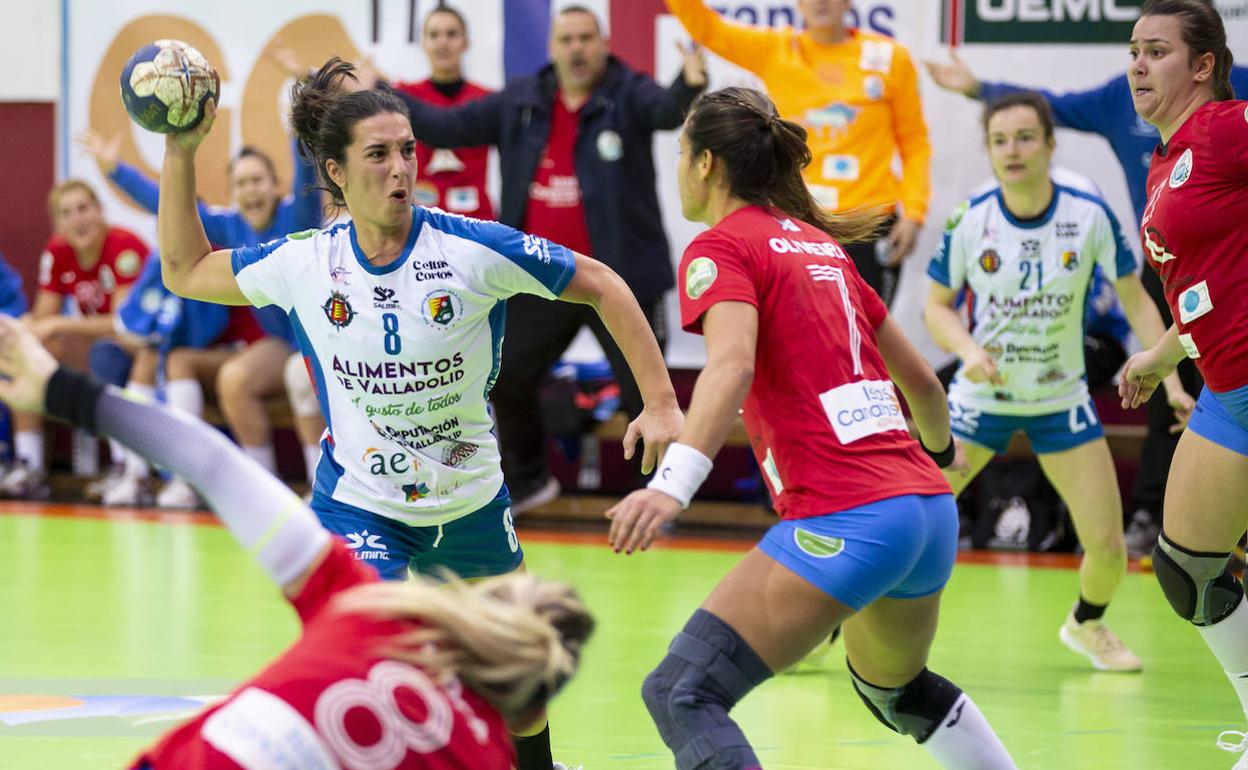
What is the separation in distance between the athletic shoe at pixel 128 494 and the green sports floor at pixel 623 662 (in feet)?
4.12

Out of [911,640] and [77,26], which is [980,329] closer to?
[911,640]

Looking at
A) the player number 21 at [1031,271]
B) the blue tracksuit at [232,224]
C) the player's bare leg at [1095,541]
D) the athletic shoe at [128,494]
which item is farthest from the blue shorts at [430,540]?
the athletic shoe at [128,494]

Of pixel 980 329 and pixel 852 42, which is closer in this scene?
pixel 980 329

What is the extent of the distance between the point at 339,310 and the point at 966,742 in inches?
70.0

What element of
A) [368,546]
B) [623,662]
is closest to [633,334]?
[368,546]

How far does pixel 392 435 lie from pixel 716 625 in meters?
1.14

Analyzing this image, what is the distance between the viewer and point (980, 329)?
6879 millimetres

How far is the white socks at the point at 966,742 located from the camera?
3801 millimetres

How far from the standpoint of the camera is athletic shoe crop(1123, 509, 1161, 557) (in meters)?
8.63

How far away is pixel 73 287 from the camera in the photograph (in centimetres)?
1109

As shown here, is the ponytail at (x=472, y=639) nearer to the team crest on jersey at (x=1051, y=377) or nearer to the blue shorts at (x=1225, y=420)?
the blue shorts at (x=1225, y=420)

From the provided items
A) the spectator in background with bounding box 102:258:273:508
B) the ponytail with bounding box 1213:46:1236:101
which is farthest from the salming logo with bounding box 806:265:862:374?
the spectator in background with bounding box 102:258:273:508

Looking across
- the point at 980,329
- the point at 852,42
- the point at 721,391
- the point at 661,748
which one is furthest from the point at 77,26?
the point at 721,391

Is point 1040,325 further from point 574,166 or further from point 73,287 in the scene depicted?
point 73,287
